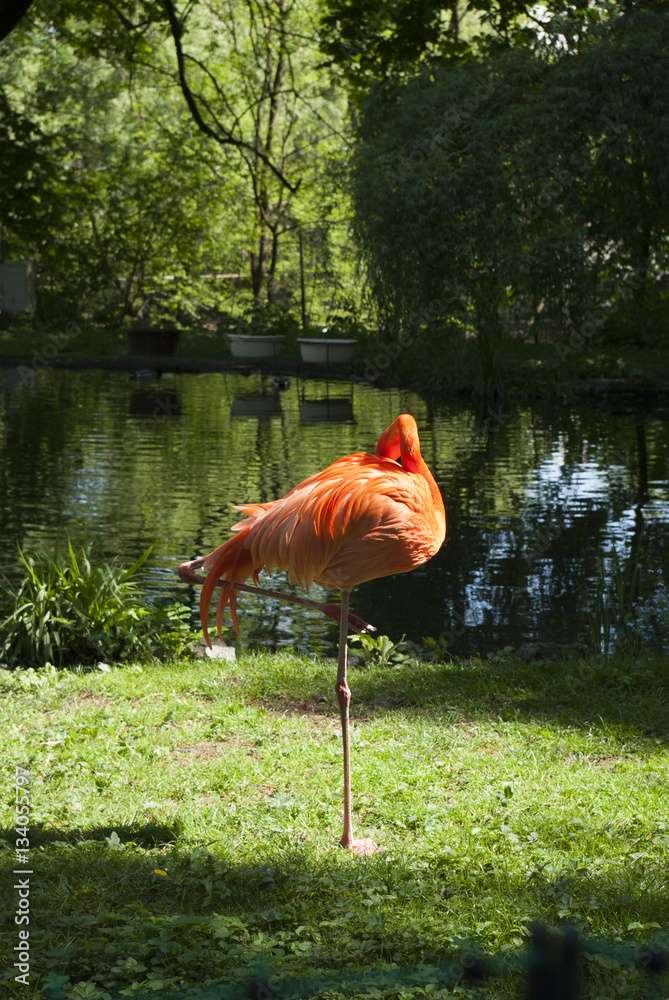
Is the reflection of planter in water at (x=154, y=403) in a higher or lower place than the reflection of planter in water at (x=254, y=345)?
lower

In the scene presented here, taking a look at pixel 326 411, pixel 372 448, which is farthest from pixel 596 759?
pixel 326 411

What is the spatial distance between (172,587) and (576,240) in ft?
39.0

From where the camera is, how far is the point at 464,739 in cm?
500

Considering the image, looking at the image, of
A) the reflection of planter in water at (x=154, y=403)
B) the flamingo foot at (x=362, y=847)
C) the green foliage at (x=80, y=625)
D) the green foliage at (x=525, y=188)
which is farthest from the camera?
the reflection of planter in water at (x=154, y=403)

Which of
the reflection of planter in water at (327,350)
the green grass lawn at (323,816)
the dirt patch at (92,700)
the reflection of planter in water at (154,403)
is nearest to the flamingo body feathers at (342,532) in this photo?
the green grass lawn at (323,816)

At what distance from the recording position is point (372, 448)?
48.3ft

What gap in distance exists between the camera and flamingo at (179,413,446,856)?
12.7ft

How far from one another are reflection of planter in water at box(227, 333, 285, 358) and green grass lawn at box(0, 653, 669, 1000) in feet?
65.1

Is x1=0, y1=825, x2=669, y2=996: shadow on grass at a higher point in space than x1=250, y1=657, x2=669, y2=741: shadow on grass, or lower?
higher

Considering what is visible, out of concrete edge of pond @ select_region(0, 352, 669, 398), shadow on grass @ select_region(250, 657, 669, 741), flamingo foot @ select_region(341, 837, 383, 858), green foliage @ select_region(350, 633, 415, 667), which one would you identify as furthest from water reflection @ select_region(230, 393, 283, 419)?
flamingo foot @ select_region(341, 837, 383, 858)

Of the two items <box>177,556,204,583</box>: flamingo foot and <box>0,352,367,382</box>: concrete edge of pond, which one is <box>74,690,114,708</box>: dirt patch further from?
<box>0,352,367,382</box>: concrete edge of pond

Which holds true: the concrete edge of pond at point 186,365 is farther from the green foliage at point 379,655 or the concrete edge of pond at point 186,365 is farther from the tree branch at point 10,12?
the tree branch at point 10,12

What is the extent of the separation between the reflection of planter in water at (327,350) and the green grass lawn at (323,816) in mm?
18181

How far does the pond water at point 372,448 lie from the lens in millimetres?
8219
